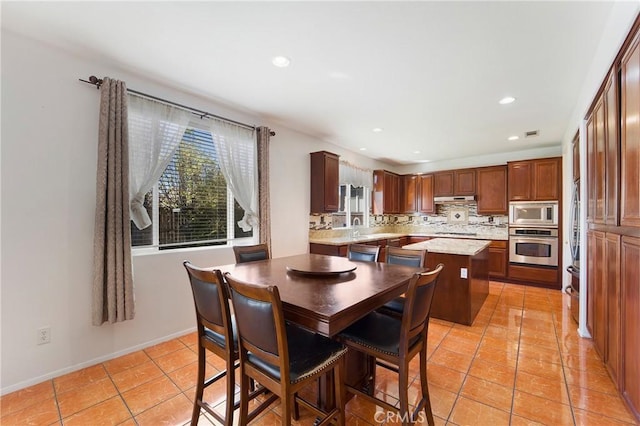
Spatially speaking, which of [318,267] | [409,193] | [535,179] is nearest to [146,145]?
[318,267]

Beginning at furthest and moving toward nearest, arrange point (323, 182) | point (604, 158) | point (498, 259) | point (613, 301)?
1. point (498, 259)
2. point (323, 182)
3. point (604, 158)
4. point (613, 301)

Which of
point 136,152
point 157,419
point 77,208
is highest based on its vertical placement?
point 136,152

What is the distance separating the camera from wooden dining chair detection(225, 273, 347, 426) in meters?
1.18

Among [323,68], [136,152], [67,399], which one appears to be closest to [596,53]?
[323,68]

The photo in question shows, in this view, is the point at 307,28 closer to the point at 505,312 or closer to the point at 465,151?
the point at 505,312

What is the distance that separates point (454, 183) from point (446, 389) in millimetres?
4755

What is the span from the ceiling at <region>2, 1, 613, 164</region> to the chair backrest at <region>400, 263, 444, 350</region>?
5.29 ft

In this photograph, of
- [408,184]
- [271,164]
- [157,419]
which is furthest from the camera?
[408,184]

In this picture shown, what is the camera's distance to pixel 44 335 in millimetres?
2143

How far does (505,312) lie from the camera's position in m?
3.59

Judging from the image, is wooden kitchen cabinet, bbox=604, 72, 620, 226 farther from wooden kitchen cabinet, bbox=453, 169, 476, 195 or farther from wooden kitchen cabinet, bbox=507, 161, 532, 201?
wooden kitchen cabinet, bbox=453, 169, 476, 195

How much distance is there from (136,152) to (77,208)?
657 millimetres

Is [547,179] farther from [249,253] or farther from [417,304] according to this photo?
[249,253]

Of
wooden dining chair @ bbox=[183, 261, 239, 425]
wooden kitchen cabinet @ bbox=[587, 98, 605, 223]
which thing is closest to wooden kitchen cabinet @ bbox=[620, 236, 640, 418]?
wooden kitchen cabinet @ bbox=[587, 98, 605, 223]
